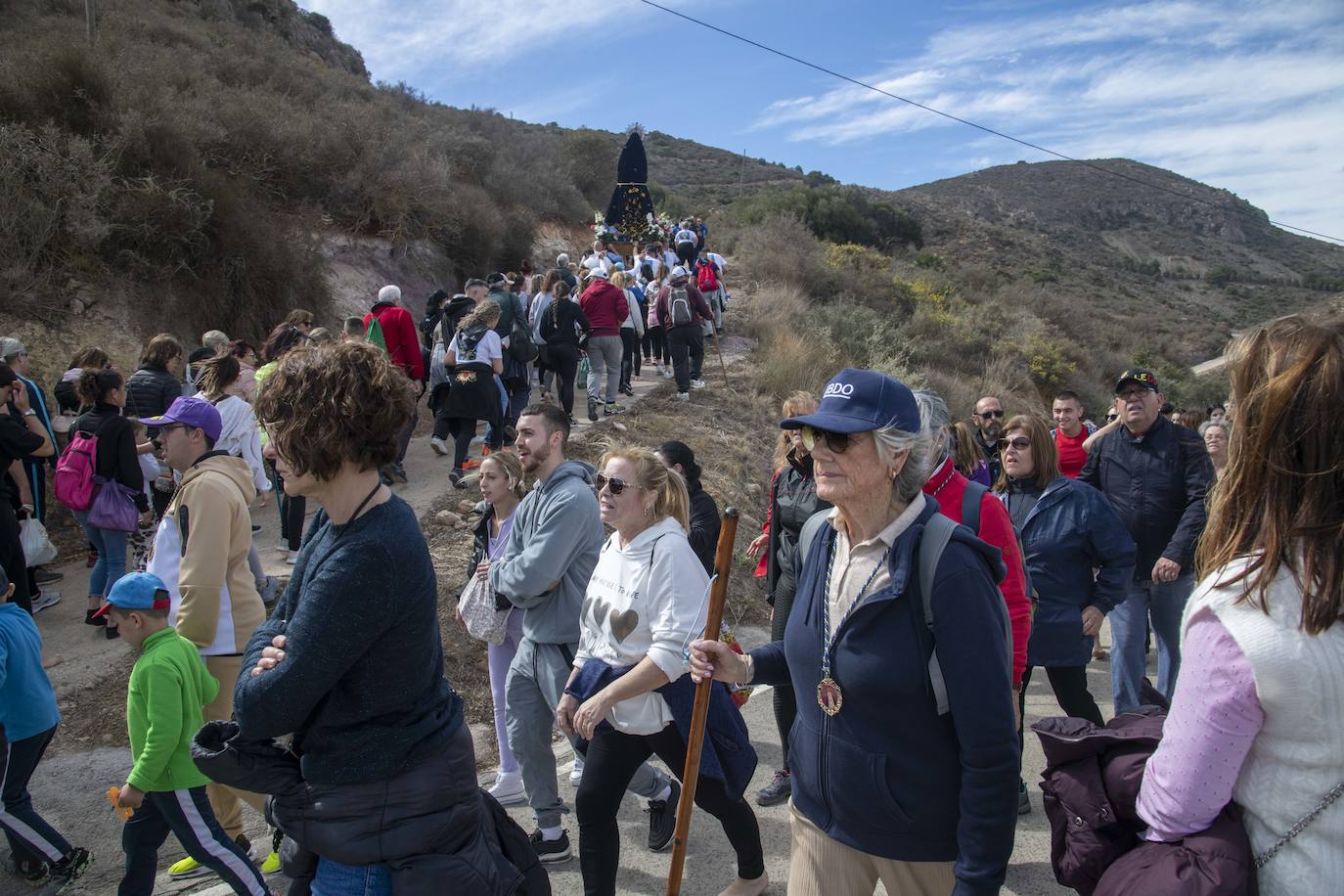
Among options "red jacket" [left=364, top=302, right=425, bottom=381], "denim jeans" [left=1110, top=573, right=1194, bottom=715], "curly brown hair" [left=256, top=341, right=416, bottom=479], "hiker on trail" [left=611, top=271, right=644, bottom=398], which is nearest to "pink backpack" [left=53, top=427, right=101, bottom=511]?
"red jacket" [left=364, top=302, right=425, bottom=381]

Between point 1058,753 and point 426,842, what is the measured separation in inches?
59.0

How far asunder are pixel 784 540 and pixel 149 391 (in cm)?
498

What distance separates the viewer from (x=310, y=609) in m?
2.01

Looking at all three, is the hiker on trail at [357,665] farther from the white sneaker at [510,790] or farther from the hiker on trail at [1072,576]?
the hiker on trail at [1072,576]

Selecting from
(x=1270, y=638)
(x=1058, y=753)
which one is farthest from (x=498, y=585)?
(x=1270, y=638)

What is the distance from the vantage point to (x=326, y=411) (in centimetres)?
213

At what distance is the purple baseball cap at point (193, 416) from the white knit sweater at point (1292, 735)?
12.2 ft

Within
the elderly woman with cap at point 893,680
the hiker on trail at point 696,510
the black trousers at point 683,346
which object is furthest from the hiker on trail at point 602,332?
the elderly woman with cap at point 893,680

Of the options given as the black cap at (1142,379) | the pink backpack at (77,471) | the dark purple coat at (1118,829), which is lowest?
the pink backpack at (77,471)

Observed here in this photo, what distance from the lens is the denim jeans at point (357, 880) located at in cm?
218

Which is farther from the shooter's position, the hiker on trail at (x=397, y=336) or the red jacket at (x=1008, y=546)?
the hiker on trail at (x=397, y=336)

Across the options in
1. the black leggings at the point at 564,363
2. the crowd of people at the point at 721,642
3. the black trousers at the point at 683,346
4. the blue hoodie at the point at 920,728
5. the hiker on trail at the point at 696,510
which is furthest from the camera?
the black trousers at the point at 683,346

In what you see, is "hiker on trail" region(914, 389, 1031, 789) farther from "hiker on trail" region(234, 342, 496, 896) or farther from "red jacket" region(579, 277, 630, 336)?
"red jacket" region(579, 277, 630, 336)

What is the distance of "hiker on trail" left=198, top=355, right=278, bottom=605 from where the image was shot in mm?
5512
